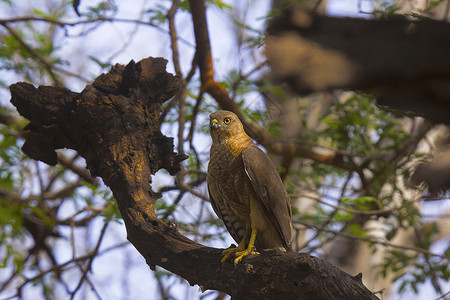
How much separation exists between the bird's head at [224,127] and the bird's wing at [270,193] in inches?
15.1

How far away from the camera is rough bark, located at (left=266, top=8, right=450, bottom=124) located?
66 centimetres

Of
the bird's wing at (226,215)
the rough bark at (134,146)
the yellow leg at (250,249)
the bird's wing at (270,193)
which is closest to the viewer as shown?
the rough bark at (134,146)

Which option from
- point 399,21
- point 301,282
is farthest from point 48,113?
point 399,21

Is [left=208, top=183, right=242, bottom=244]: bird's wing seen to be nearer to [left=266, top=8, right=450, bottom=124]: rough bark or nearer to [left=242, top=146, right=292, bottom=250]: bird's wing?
[left=242, top=146, right=292, bottom=250]: bird's wing

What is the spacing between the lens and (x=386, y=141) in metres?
6.79

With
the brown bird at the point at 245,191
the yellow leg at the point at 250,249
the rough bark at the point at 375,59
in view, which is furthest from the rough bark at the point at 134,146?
the rough bark at the point at 375,59

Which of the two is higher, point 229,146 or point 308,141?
point 308,141

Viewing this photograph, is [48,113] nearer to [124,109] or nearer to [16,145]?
[124,109]

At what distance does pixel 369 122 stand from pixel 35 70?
13.8 feet

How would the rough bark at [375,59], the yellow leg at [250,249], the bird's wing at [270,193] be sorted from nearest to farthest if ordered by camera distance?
the rough bark at [375,59]
the yellow leg at [250,249]
the bird's wing at [270,193]

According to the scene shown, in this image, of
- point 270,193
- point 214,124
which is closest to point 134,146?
point 214,124

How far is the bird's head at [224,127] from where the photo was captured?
3.76 meters

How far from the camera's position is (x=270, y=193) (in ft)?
10.9

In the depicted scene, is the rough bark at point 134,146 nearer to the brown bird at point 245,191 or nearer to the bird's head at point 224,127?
the brown bird at point 245,191
